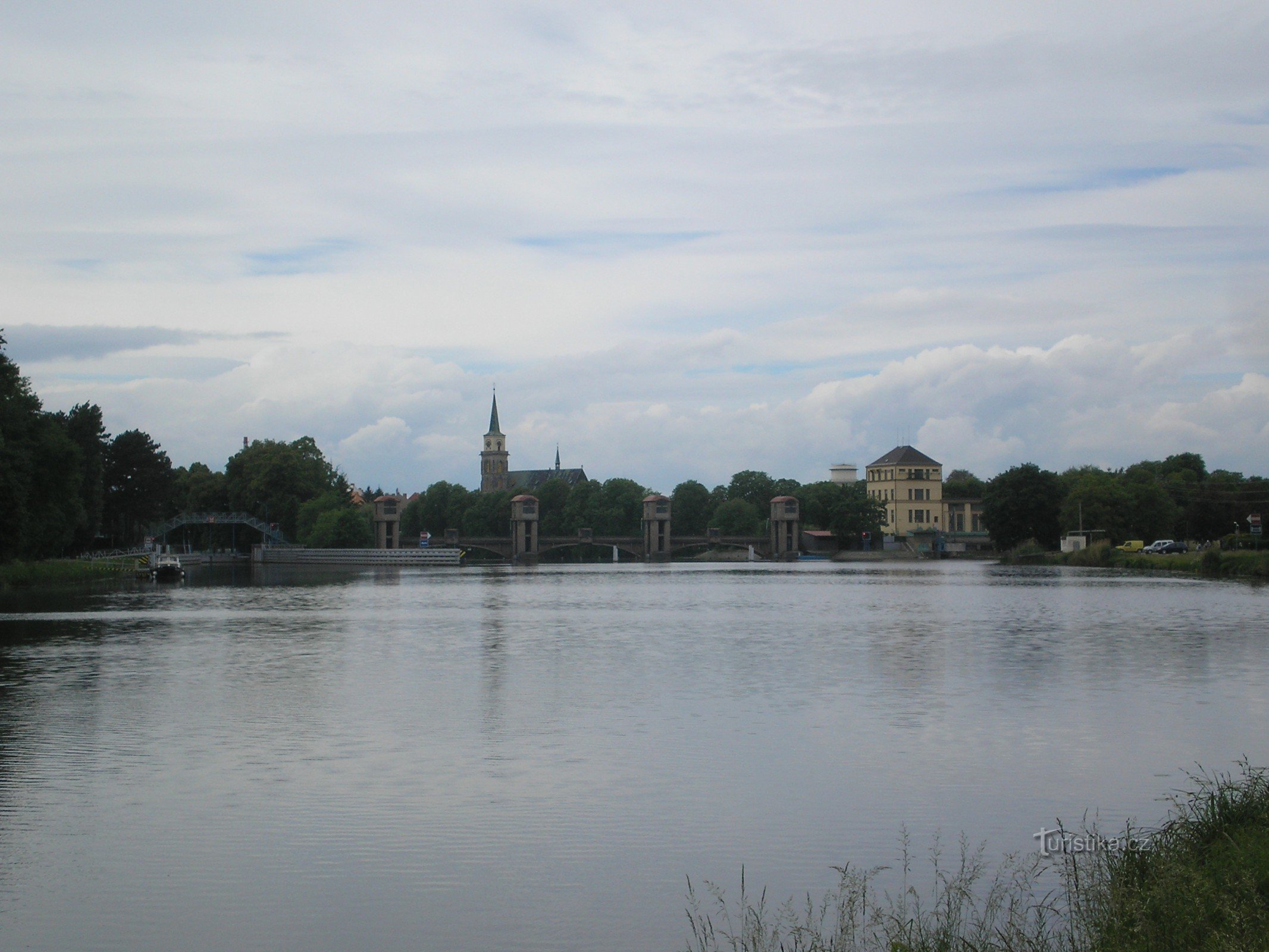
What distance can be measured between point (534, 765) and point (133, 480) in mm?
110564

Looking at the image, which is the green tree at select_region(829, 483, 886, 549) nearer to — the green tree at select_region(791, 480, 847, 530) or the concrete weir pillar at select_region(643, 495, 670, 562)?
the green tree at select_region(791, 480, 847, 530)

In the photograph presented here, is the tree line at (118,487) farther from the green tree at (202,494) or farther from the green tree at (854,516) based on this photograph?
the green tree at (854,516)

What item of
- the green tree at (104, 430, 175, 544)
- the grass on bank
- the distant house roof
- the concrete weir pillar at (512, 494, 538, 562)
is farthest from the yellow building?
the grass on bank

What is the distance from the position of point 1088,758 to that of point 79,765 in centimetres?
1307

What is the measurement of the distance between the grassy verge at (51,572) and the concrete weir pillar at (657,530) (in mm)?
90179

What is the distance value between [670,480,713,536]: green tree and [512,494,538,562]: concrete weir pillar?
24987 mm

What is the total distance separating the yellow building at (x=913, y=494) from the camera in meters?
185

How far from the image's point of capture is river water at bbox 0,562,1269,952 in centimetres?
1048

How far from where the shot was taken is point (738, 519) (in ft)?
584

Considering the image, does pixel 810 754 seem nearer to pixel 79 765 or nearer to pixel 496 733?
pixel 496 733

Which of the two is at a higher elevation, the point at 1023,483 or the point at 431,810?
the point at 1023,483

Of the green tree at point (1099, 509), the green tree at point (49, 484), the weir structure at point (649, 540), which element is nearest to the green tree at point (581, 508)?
the weir structure at point (649, 540)

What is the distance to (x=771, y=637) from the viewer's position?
117ft

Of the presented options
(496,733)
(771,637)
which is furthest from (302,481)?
(496,733)
